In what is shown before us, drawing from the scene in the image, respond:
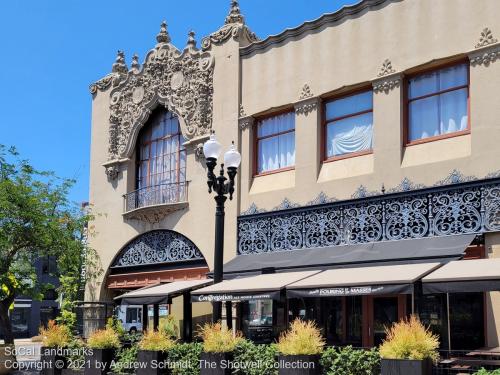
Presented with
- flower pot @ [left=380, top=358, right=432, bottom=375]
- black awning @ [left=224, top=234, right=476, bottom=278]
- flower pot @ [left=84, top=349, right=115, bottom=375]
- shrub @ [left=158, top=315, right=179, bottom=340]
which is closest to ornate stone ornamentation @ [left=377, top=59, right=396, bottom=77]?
black awning @ [left=224, top=234, right=476, bottom=278]

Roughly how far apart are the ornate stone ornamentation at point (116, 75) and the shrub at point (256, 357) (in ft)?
47.0

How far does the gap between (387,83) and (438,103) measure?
4.61ft

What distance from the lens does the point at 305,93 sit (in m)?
19.0

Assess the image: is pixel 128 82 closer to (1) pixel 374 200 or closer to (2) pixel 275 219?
(2) pixel 275 219

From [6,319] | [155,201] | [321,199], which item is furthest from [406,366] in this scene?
[6,319]

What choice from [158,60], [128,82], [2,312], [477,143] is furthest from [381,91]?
[2,312]

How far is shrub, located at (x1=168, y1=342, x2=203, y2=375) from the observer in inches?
587

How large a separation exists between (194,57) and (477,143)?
10657 millimetres

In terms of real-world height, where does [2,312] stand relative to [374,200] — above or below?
below

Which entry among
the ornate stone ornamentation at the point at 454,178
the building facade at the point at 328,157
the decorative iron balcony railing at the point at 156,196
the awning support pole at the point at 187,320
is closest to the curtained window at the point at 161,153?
the building facade at the point at 328,157

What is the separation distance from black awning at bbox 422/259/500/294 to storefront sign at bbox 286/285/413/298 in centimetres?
41

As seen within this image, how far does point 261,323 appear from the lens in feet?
63.2

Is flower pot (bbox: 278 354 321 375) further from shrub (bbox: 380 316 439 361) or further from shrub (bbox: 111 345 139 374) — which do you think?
shrub (bbox: 111 345 139 374)

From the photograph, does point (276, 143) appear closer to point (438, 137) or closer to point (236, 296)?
point (438, 137)
